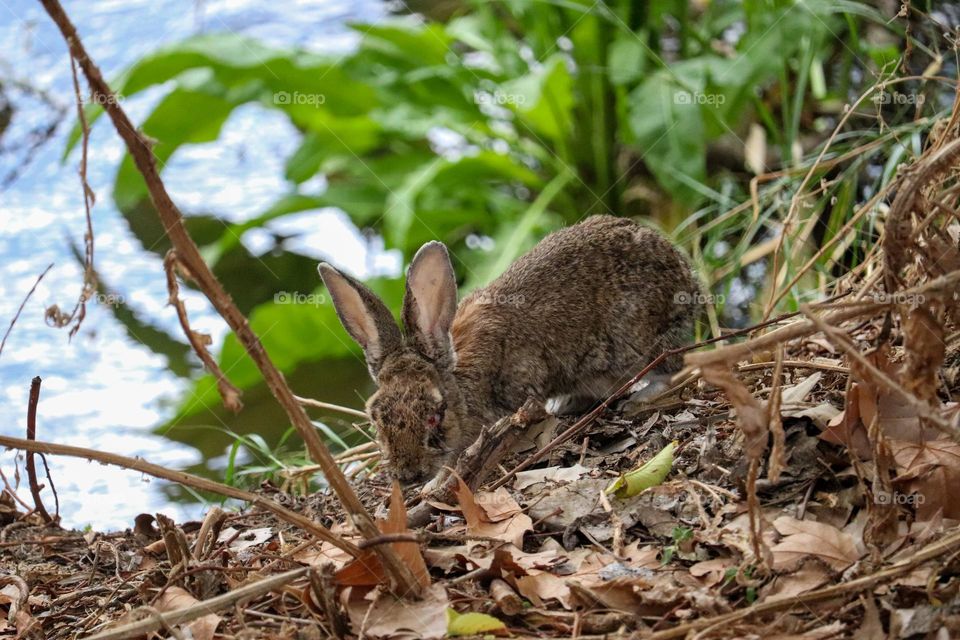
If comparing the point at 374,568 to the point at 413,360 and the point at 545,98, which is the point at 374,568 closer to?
the point at 413,360

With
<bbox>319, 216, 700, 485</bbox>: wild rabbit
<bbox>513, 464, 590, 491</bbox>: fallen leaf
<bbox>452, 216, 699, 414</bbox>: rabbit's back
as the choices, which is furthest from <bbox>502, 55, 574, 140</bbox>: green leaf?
<bbox>513, 464, 590, 491</bbox>: fallen leaf

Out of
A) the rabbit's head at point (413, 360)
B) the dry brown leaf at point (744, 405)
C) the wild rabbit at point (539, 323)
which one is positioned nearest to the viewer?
the dry brown leaf at point (744, 405)

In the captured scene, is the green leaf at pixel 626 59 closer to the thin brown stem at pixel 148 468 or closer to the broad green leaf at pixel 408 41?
the broad green leaf at pixel 408 41

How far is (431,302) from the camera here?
4.63m

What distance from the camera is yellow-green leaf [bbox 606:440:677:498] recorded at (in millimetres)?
3519

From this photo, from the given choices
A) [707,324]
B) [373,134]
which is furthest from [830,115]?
[373,134]

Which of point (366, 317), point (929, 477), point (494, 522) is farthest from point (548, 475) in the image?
point (929, 477)

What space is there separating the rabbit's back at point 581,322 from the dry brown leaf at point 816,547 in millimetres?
1821

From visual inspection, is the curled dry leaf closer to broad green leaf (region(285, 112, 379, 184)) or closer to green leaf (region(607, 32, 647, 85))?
green leaf (region(607, 32, 647, 85))

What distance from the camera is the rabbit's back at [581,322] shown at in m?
4.85

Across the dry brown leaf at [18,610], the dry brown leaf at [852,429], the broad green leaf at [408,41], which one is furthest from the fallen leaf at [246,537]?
the broad green leaf at [408,41]

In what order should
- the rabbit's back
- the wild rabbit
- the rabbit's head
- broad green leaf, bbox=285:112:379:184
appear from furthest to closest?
broad green leaf, bbox=285:112:379:184, the rabbit's back, the wild rabbit, the rabbit's head

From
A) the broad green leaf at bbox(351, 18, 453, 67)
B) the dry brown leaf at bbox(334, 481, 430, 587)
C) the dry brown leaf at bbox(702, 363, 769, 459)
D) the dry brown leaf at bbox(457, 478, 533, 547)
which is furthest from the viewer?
the broad green leaf at bbox(351, 18, 453, 67)

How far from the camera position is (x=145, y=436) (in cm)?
668
